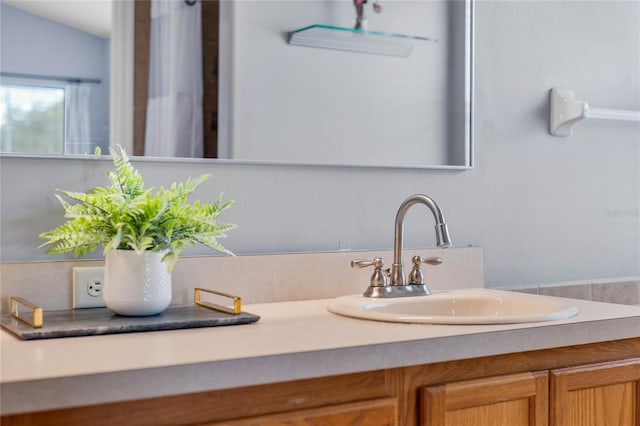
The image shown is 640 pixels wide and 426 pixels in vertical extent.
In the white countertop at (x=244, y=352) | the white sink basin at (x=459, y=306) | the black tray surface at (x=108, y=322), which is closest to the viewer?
the white countertop at (x=244, y=352)

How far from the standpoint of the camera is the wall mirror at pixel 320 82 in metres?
1.53

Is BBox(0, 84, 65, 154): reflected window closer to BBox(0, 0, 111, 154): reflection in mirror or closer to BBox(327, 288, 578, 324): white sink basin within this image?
BBox(0, 0, 111, 154): reflection in mirror

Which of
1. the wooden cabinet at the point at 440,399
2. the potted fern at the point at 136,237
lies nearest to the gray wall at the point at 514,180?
the potted fern at the point at 136,237

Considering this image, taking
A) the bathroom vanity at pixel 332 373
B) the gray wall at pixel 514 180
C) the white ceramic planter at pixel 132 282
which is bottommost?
the bathroom vanity at pixel 332 373

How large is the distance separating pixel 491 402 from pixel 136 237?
2.11ft

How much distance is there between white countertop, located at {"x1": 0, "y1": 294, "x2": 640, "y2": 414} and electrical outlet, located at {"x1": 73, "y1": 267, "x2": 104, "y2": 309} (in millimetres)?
233

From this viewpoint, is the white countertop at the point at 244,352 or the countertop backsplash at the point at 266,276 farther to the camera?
the countertop backsplash at the point at 266,276

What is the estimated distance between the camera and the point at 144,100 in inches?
61.0

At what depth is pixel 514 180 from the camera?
6.66 ft

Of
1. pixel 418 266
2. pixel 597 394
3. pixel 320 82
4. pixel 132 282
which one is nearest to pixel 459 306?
pixel 418 266

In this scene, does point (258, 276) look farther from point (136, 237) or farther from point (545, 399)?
point (545, 399)

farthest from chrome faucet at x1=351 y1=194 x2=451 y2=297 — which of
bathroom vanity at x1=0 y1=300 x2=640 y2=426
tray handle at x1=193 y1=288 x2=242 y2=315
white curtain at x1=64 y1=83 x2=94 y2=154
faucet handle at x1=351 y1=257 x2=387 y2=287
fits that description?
white curtain at x1=64 y1=83 x2=94 y2=154

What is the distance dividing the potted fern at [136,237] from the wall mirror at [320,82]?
0.67 ft

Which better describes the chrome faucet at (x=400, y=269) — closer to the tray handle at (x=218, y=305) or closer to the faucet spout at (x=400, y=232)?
the faucet spout at (x=400, y=232)
